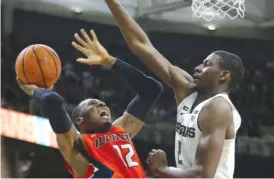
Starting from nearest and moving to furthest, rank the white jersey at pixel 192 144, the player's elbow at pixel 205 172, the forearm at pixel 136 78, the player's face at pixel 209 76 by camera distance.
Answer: the player's elbow at pixel 205 172, the white jersey at pixel 192 144, the player's face at pixel 209 76, the forearm at pixel 136 78

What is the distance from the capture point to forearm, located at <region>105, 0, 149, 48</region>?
215cm

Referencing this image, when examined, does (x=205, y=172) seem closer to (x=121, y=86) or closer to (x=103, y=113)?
(x=103, y=113)

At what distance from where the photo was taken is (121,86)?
459 centimetres

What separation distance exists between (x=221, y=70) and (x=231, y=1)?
1.06 meters

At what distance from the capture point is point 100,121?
7.29 ft

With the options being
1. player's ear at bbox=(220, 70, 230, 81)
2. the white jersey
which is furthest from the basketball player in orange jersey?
player's ear at bbox=(220, 70, 230, 81)

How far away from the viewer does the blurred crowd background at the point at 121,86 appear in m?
4.22

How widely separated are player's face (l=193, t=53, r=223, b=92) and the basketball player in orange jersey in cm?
31

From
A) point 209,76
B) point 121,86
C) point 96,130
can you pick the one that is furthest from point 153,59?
point 121,86

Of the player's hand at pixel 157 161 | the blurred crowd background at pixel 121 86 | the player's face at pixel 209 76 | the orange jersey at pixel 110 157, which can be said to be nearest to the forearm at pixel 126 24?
the player's face at pixel 209 76

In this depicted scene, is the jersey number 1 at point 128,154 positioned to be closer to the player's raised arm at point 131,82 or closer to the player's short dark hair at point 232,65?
the player's raised arm at point 131,82

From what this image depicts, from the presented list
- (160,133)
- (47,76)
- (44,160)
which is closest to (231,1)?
(47,76)

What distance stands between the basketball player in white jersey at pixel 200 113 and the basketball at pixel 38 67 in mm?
345

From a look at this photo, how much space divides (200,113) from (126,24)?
502 mm
